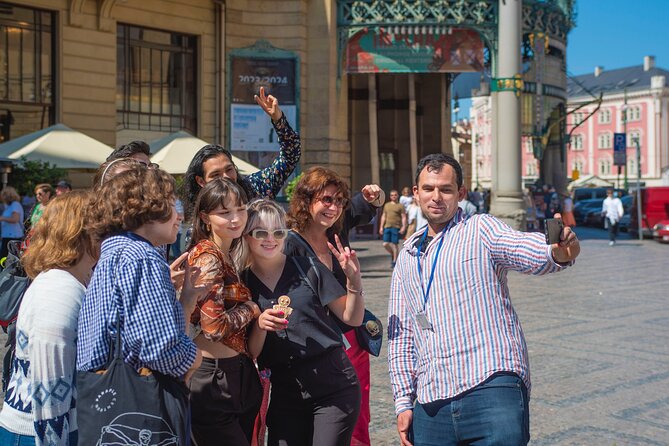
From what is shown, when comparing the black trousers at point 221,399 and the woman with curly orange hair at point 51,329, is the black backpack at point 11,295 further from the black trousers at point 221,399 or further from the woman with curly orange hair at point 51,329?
the black trousers at point 221,399

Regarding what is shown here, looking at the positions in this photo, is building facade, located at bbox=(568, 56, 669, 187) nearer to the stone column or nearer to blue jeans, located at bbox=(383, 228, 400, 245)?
the stone column

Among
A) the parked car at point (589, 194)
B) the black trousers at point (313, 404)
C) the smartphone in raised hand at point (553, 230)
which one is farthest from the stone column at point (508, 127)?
the parked car at point (589, 194)

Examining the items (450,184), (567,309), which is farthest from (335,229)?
(567,309)

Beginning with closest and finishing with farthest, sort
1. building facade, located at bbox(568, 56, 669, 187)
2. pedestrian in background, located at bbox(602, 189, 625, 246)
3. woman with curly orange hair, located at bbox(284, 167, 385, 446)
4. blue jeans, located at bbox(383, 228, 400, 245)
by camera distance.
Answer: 1. woman with curly orange hair, located at bbox(284, 167, 385, 446)
2. blue jeans, located at bbox(383, 228, 400, 245)
3. pedestrian in background, located at bbox(602, 189, 625, 246)
4. building facade, located at bbox(568, 56, 669, 187)

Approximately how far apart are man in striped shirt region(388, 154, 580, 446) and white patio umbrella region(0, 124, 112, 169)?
1189 cm

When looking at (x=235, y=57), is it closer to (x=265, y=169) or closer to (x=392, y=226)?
(x=392, y=226)

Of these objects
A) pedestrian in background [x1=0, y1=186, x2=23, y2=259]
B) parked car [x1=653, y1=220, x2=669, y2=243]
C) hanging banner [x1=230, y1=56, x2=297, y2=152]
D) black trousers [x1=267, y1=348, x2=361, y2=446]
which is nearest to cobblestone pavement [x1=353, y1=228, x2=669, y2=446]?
black trousers [x1=267, y1=348, x2=361, y2=446]

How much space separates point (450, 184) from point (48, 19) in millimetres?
17266

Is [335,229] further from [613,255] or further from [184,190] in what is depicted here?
[613,255]

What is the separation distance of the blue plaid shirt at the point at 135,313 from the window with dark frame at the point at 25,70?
655 inches

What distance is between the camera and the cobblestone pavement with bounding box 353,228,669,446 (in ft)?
19.7

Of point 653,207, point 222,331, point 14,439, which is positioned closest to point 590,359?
point 222,331

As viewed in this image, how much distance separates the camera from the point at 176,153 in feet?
51.6

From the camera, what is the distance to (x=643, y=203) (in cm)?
3059
